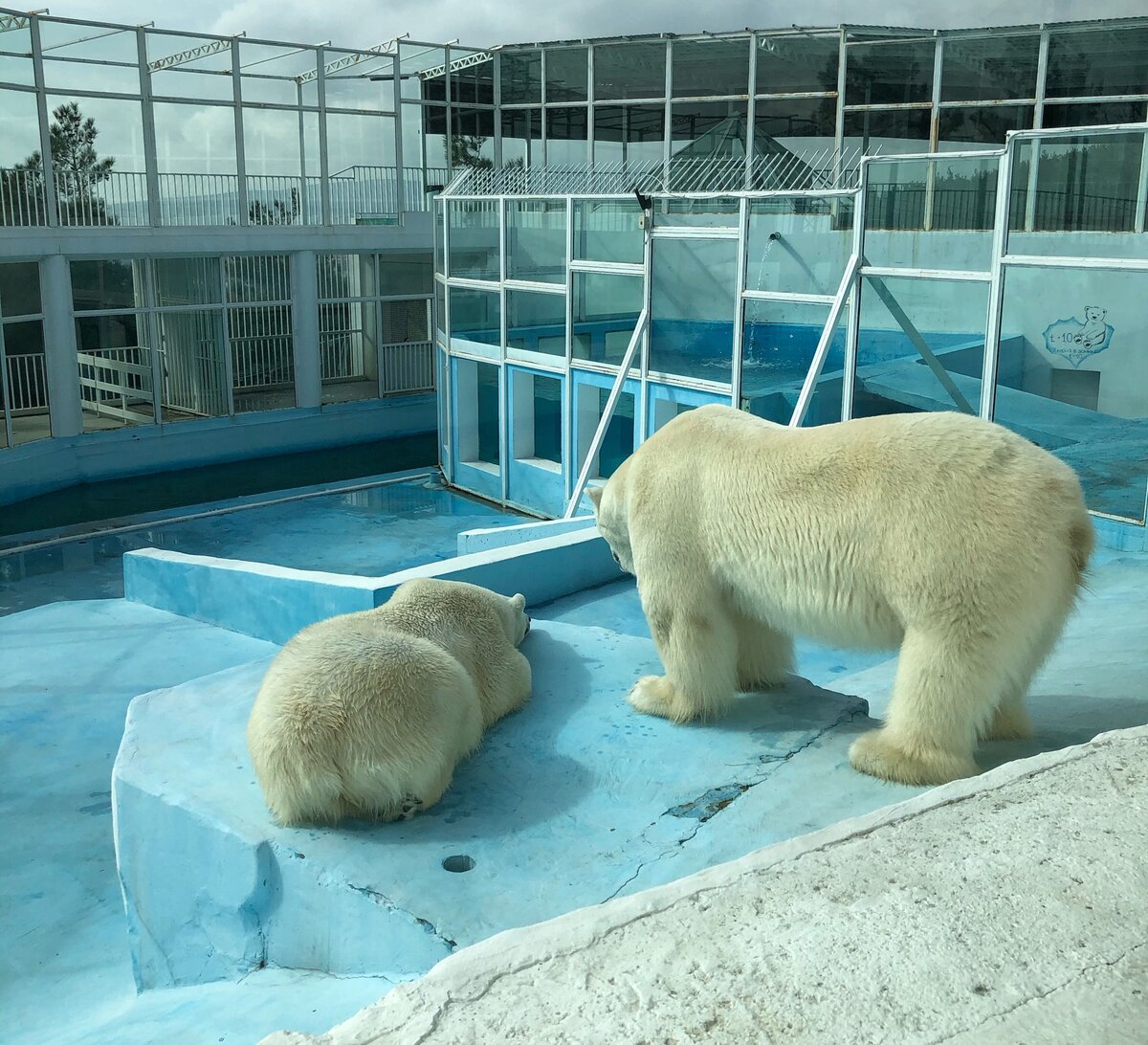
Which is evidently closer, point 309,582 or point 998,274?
point 309,582

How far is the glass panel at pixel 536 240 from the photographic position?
12328 millimetres

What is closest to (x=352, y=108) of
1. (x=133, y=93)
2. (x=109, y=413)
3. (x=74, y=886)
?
(x=133, y=93)

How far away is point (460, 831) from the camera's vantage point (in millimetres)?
3361

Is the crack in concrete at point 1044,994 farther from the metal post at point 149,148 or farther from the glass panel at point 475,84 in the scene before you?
the glass panel at point 475,84

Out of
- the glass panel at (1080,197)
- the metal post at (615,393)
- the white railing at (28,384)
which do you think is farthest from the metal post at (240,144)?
the glass panel at (1080,197)

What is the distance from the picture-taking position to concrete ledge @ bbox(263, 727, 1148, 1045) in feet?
5.35

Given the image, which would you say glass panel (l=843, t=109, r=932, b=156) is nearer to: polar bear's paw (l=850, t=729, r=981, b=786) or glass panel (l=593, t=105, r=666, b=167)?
glass panel (l=593, t=105, r=666, b=167)

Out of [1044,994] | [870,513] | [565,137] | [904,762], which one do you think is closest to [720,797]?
[904,762]

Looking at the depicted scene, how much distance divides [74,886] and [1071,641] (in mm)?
4539

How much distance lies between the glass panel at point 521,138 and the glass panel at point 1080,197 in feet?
49.1

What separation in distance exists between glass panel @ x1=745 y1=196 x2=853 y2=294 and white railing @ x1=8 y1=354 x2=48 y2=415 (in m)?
11.0

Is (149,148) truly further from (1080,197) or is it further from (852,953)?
(852,953)

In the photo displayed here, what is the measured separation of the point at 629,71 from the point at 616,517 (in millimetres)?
17153

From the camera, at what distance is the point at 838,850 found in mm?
2152
